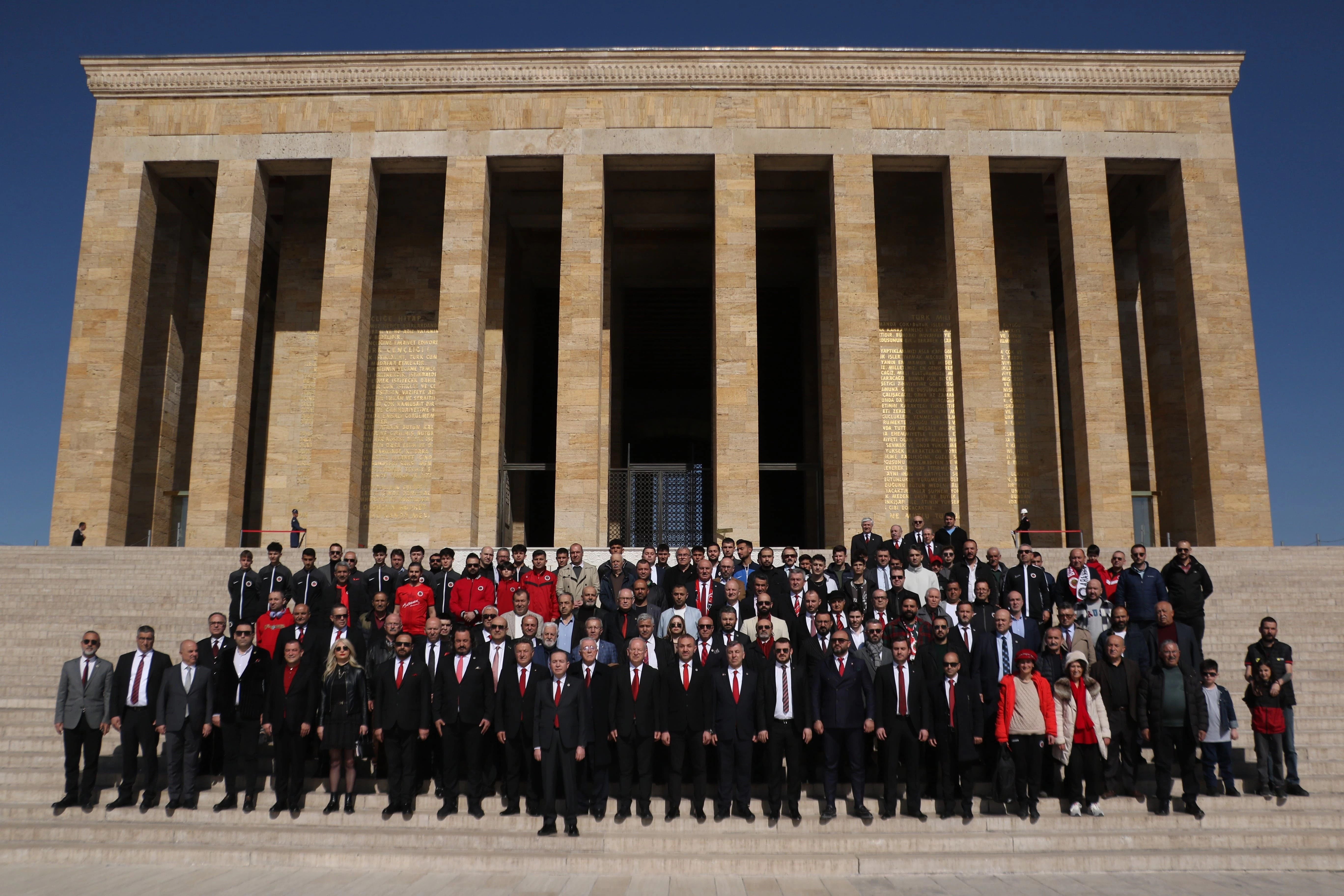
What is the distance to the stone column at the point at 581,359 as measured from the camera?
58.6ft

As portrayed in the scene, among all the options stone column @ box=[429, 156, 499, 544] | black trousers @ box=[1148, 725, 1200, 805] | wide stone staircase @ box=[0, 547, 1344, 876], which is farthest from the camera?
stone column @ box=[429, 156, 499, 544]

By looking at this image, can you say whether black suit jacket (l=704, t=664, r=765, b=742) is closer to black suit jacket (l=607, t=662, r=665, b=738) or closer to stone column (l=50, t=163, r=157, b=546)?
black suit jacket (l=607, t=662, r=665, b=738)

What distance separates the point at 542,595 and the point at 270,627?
2532mm

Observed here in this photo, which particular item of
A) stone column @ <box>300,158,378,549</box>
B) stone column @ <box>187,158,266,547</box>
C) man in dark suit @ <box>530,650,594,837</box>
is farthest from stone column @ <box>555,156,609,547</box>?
man in dark suit @ <box>530,650,594,837</box>

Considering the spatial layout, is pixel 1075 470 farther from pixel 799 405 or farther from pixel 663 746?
pixel 663 746

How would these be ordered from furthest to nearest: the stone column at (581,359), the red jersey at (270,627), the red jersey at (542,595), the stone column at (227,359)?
the stone column at (227,359) < the stone column at (581,359) < the red jersey at (542,595) < the red jersey at (270,627)

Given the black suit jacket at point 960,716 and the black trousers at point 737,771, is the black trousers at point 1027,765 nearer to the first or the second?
the black suit jacket at point 960,716

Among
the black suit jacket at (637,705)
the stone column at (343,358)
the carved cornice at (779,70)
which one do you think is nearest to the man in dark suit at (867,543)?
the black suit jacket at (637,705)

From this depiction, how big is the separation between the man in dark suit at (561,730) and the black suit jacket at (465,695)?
447 millimetres

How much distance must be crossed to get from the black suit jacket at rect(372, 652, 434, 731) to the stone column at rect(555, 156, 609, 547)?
935 cm

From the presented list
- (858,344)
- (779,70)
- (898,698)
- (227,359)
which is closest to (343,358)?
(227,359)

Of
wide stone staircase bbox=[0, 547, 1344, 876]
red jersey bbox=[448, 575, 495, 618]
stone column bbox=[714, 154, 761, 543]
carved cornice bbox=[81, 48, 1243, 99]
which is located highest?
carved cornice bbox=[81, 48, 1243, 99]

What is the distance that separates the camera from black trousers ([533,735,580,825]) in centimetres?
744

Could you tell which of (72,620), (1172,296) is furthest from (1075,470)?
(72,620)
